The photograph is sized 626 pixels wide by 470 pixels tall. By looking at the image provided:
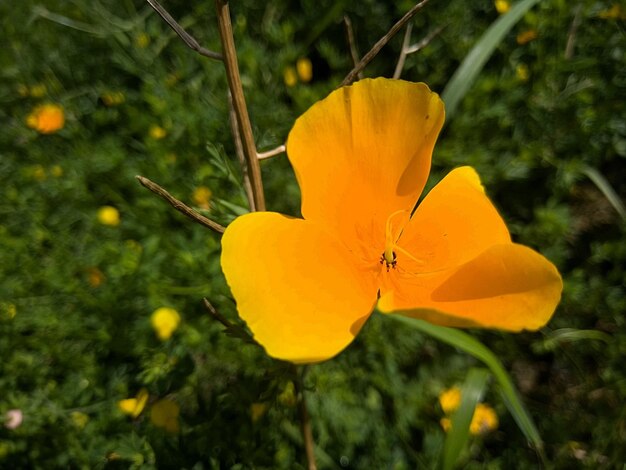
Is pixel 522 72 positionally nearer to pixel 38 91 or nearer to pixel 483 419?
pixel 483 419

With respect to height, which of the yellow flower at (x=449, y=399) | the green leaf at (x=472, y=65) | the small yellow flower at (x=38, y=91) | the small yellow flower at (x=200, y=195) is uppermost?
the green leaf at (x=472, y=65)

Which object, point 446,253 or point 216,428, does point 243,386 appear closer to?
point 216,428

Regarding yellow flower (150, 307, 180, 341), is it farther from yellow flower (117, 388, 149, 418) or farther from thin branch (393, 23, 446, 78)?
thin branch (393, 23, 446, 78)

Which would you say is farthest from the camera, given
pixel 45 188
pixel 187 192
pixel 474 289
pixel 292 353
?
pixel 45 188

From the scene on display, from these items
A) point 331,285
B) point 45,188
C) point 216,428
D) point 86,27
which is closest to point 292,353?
point 331,285

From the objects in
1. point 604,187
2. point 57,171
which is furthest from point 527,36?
point 57,171

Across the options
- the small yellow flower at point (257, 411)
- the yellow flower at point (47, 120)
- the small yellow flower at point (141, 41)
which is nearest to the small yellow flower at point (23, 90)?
the yellow flower at point (47, 120)

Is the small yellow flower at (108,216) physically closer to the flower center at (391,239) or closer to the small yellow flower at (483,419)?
the flower center at (391,239)
